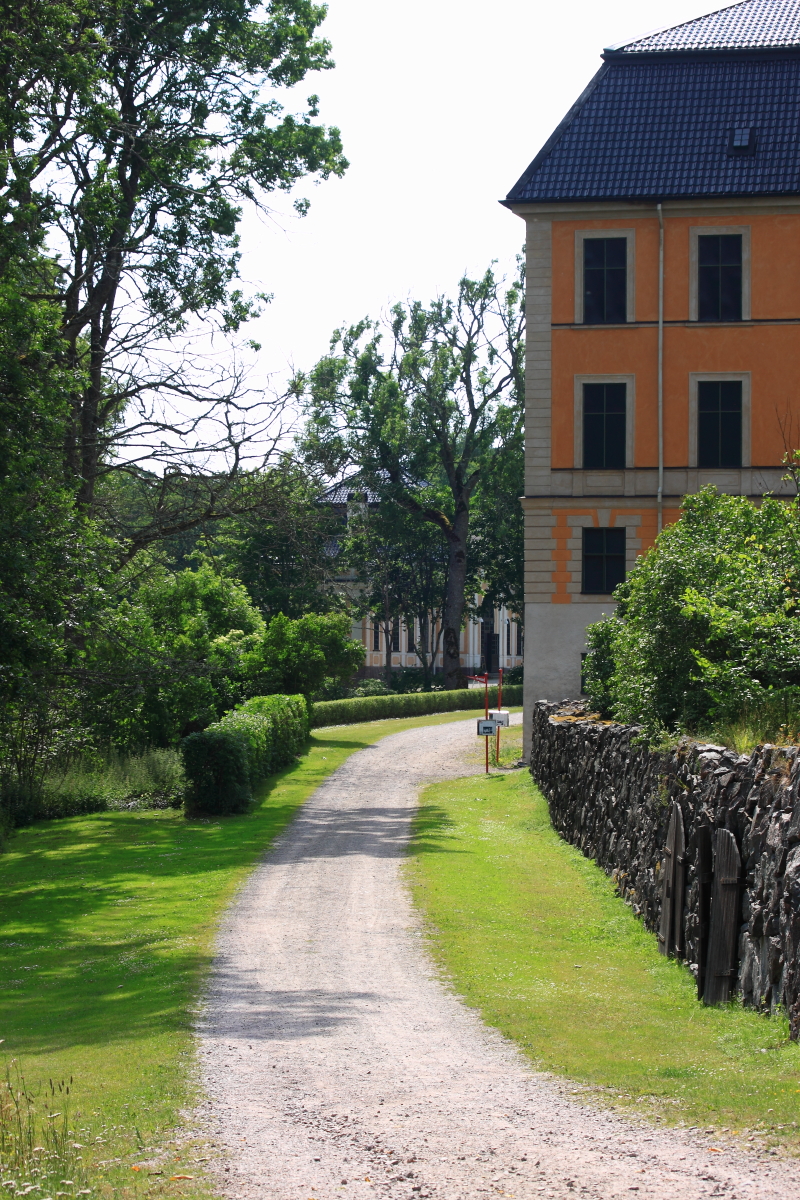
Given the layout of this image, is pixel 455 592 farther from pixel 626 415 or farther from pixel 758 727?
pixel 758 727

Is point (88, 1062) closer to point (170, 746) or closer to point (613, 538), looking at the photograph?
point (170, 746)

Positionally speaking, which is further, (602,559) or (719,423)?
(602,559)

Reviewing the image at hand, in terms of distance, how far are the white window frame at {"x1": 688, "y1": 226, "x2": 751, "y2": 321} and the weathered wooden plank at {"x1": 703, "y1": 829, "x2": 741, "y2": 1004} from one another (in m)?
22.6

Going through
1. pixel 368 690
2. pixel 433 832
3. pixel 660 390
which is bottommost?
pixel 433 832

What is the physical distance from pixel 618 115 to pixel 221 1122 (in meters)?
28.5

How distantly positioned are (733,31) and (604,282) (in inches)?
293

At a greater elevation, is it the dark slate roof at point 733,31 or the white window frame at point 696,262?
the dark slate roof at point 733,31

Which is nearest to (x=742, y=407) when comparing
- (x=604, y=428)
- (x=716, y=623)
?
(x=604, y=428)

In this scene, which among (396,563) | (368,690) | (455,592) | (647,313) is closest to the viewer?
(647,313)

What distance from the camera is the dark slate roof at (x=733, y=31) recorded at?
3008 cm

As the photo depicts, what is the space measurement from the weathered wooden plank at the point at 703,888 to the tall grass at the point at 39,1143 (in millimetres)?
5280

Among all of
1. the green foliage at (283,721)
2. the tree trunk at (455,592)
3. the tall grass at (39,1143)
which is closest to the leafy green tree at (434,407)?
the tree trunk at (455,592)

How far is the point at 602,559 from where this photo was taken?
30.0 m

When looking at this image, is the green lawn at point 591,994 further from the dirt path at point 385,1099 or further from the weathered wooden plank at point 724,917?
the dirt path at point 385,1099
